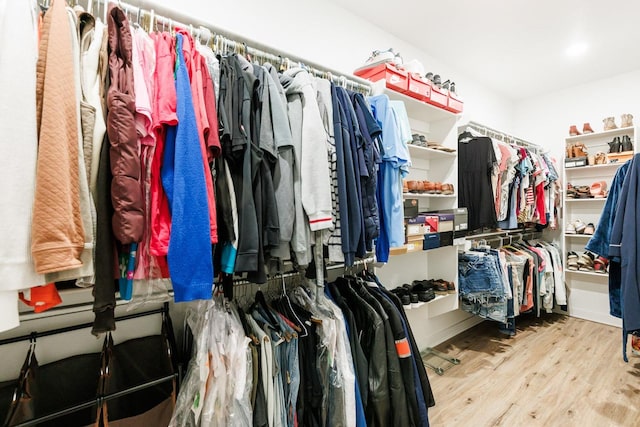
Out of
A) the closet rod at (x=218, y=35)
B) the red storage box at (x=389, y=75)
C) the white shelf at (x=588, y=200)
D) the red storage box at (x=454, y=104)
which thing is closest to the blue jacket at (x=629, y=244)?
the red storage box at (x=454, y=104)

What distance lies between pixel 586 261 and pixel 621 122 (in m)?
1.55

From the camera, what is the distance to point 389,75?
1.92 meters

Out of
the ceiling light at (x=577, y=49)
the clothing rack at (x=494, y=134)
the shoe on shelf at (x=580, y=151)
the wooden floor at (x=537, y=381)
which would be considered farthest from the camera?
the shoe on shelf at (x=580, y=151)

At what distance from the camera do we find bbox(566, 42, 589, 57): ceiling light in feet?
9.15

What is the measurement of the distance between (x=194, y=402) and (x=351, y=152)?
1130 millimetres

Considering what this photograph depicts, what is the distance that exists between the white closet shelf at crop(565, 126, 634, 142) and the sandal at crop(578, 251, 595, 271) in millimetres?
1330

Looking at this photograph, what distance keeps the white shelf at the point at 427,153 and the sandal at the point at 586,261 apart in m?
2.34

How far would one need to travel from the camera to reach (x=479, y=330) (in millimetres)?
3270

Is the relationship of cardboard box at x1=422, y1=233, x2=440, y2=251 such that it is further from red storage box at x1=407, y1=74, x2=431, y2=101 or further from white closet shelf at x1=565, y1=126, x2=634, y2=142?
white closet shelf at x1=565, y1=126, x2=634, y2=142

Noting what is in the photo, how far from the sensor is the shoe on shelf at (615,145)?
3.22 metres

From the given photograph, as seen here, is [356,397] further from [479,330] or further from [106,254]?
[479,330]

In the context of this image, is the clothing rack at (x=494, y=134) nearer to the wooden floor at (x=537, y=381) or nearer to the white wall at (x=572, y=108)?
the white wall at (x=572, y=108)

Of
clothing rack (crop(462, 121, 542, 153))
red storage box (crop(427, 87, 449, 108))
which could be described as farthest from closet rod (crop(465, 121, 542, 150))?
red storage box (crop(427, 87, 449, 108))

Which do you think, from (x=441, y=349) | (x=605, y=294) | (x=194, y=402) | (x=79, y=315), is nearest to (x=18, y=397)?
(x=79, y=315)
